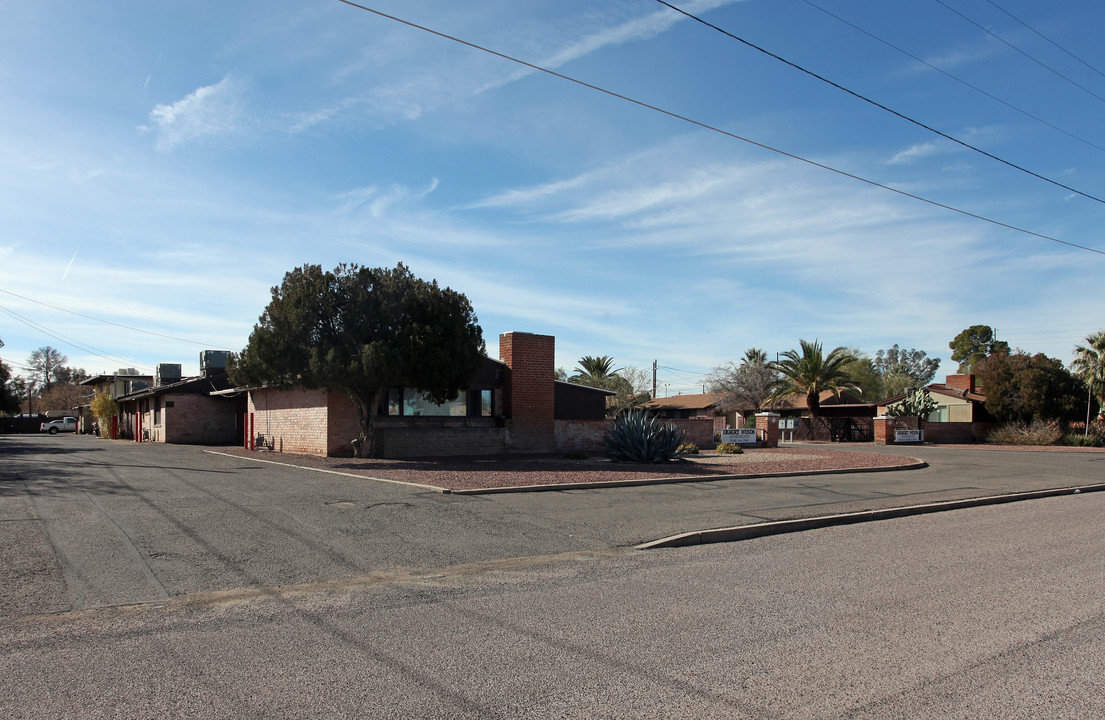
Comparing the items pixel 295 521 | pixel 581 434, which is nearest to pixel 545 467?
pixel 581 434

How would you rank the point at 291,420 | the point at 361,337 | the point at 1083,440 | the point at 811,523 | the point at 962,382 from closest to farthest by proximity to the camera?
the point at 811,523, the point at 361,337, the point at 291,420, the point at 1083,440, the point at 962,382

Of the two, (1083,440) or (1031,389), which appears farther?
(1031,389)

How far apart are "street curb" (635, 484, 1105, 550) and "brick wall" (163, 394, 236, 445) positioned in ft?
98.2

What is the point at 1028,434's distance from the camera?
37875 millimetres

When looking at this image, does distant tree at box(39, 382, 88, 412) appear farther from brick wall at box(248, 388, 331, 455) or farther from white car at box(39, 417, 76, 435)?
brick wall at box(248, 388, 331, 455)

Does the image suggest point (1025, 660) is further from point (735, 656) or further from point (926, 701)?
point (735, 656)

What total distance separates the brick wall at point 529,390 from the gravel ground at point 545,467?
218 centimetres

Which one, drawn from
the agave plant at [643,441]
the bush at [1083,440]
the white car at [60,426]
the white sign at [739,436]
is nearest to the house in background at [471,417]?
the agave plant at [643,441]

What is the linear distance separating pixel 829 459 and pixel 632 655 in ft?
63.7

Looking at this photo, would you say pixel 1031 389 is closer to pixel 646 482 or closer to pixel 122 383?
pixel 646 482

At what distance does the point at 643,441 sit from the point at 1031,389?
99.6ft

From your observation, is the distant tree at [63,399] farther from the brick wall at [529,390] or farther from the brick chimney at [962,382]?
the brick chimney at [962,382]

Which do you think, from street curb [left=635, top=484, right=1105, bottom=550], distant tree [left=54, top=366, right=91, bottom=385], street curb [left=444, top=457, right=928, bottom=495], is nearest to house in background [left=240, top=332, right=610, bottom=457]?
street curb [left=444, top=457, right=928, bottom=495]

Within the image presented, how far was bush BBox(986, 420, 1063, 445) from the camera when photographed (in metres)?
37.2
